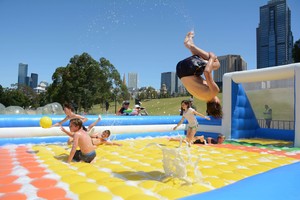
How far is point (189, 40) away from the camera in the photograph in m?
2.97

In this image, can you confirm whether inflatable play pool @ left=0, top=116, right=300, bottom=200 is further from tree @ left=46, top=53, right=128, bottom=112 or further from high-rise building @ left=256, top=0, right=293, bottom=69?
high-rise building @ left=256, top=0, right=293, bottom=69

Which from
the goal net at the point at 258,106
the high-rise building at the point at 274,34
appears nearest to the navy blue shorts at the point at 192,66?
the goal net at the point at 258,106

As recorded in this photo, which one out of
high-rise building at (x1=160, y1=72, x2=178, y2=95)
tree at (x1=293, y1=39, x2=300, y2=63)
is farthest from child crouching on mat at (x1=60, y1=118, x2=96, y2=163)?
high-rise building at (x1=160, y1=72, x2=178, y2=95)

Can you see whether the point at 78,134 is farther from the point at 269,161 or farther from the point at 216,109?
the point at 269,161

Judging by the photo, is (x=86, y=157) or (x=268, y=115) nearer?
(x=86, y=157)

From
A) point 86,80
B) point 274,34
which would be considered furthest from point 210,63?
point 274,34

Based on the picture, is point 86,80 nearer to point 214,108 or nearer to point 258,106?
point 258,106

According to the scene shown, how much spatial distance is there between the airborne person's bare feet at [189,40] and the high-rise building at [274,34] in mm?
73072

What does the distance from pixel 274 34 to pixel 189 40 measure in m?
78.6

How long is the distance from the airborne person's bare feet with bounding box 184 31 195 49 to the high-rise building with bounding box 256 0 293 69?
73072mm

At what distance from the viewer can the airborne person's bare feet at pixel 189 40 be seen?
293 centimetres

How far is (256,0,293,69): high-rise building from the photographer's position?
69.6 meters

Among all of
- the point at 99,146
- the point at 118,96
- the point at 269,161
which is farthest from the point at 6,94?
the point at 269,161

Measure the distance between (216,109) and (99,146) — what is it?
333cm
